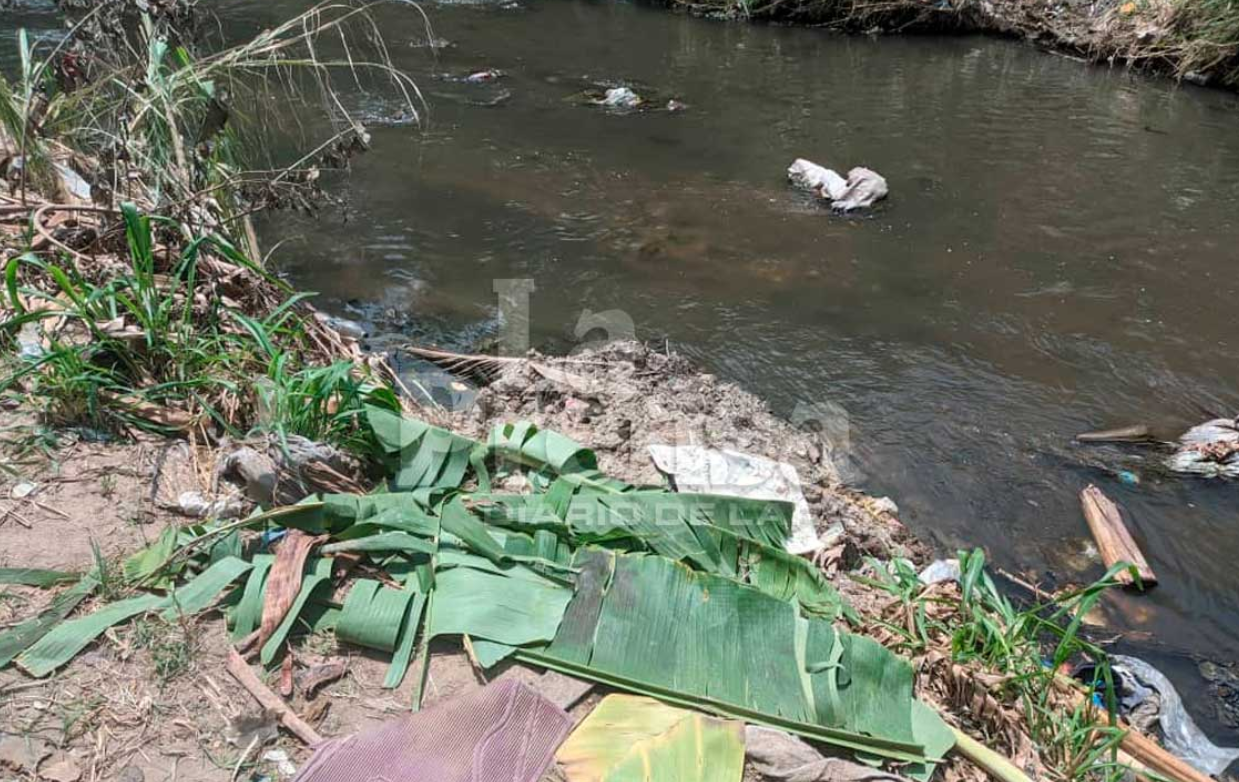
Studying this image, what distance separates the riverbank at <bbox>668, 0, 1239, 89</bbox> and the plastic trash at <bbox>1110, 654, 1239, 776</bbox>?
858 centimetres

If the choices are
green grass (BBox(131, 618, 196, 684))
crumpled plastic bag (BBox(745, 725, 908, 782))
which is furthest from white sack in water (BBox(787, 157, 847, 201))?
green grass (BBox(131, 618, 196, 684))

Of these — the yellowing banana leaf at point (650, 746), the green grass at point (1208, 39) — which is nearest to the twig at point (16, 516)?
the yellowing banana leaf at point (650, 746)

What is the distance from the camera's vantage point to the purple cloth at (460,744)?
1836mm

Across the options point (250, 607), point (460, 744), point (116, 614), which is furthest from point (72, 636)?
point (460, 744)

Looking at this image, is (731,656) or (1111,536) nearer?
(731,656)

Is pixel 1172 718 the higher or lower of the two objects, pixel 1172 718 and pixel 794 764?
the lower

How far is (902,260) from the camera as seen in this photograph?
5688 millimetres

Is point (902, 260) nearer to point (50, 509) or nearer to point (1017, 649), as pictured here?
point (1017, 649)

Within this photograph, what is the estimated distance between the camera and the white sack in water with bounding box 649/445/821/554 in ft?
9.70

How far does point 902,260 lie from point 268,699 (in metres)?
4.81

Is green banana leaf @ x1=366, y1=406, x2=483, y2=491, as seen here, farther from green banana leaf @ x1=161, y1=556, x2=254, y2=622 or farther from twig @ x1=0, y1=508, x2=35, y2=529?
twig @ x1=0, y1=508, x2=35, y2=529

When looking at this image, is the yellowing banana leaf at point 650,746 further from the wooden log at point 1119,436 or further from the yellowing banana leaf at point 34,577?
the wooden log at point 1119,436

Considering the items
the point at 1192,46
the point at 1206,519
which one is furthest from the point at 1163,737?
the point at 1192,46

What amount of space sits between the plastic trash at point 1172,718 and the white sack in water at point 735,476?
1.08 meters
